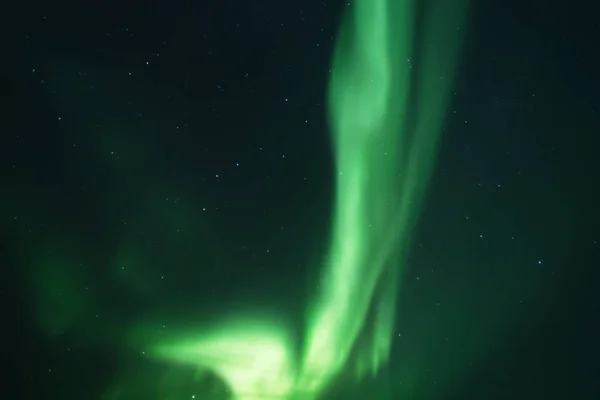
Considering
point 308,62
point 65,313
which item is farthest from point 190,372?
point 308,62

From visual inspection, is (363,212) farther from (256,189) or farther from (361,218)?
(256,189)

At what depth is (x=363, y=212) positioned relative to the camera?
3.76 feet

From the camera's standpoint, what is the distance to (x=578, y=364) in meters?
1.12

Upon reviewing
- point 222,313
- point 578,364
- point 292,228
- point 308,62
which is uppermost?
point 308,62

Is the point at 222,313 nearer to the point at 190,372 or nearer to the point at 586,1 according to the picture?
the point at 190,372

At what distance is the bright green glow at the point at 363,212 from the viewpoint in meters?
1.12

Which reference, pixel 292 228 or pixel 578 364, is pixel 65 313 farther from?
pixel 578 364

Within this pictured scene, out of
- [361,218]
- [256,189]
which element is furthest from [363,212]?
[256,189]

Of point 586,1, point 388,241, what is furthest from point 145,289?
point 586,1

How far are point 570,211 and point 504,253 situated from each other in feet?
0.48

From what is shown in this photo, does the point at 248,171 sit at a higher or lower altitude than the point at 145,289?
higher

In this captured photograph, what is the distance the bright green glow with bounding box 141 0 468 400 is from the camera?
1.12m

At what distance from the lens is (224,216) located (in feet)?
3.62

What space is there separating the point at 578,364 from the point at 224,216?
2.32 feet
